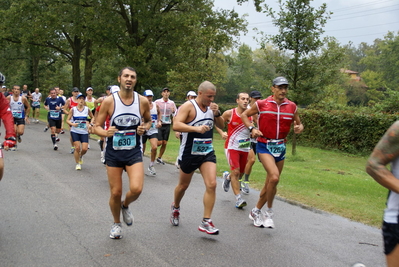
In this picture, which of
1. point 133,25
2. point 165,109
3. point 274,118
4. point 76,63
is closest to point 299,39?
point 165,109

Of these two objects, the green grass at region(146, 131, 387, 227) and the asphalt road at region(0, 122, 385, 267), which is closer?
the asphalt road at region(0, 122, 385, 267)

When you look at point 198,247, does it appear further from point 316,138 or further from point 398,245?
point 316,138

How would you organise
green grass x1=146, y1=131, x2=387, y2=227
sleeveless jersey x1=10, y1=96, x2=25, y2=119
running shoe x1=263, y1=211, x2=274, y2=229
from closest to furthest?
1. running shoe x1=263, y1=211, x2=274, y2=229
2. green grass x1=146, y1=131, x2=387, y2=227
3. sleeveless jersey x1=10, y1=96, x2=25, y2=119

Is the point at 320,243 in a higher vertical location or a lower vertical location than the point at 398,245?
lower

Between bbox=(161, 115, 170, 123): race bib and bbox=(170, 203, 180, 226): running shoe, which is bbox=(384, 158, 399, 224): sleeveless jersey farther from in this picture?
bbox=(161, 115, 170, 123): race bib

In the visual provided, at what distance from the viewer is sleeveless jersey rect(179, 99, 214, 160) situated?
6.10 metres

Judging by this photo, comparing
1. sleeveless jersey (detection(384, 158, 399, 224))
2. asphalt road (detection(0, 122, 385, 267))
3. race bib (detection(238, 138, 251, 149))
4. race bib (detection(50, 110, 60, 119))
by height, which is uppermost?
sleeveless jersey (detection(384, 158, 399, 224))

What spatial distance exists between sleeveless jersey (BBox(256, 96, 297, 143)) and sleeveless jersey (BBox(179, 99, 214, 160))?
32.7 inches

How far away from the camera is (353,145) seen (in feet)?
62.1

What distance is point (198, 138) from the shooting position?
6117 mm

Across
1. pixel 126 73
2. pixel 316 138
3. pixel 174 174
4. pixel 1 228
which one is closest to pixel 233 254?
pixel 126 73

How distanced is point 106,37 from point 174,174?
18238mm

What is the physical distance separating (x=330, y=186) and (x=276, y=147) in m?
4.51

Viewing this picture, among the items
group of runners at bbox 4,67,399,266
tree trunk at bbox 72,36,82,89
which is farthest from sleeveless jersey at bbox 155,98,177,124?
tree trunk at bbox 72,36,82,89
